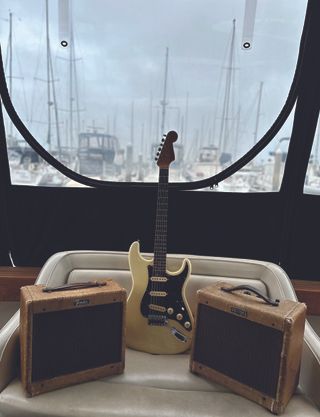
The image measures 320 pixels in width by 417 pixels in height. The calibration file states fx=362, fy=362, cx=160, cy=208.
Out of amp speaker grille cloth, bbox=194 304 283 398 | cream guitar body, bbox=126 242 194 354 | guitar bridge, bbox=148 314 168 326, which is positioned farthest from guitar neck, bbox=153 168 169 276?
amp speaker grille cloth, bbox=194 304 283 398

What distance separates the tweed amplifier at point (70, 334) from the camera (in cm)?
128

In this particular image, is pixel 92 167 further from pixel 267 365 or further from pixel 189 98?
pixel 267 365

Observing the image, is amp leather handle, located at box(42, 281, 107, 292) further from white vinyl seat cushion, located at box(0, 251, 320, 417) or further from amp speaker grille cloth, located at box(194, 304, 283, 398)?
amp speaker grille cloth, located at box(194, 304, 283, 398)

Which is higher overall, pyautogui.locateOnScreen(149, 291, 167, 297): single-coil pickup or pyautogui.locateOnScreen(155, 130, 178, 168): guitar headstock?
pyautogui.locateOnScreen(155, 130, 178, 168): guitar headstock

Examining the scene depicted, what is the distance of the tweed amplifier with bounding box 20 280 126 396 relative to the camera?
1.28 metres

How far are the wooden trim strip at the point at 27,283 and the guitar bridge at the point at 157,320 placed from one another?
92cm

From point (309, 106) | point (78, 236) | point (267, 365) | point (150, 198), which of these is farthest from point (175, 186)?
point (267, 365)

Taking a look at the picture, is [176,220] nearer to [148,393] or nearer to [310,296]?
[310,296]

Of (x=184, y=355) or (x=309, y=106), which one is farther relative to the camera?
(x=309, y=106)

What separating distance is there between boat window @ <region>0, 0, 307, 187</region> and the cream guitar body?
77 centimetres

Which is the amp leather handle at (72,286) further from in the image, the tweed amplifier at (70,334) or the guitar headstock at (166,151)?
the guitar headstock at (166,151)

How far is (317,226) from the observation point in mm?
2299

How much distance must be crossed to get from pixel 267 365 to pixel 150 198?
1259mm

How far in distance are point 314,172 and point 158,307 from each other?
1307 millimetres
